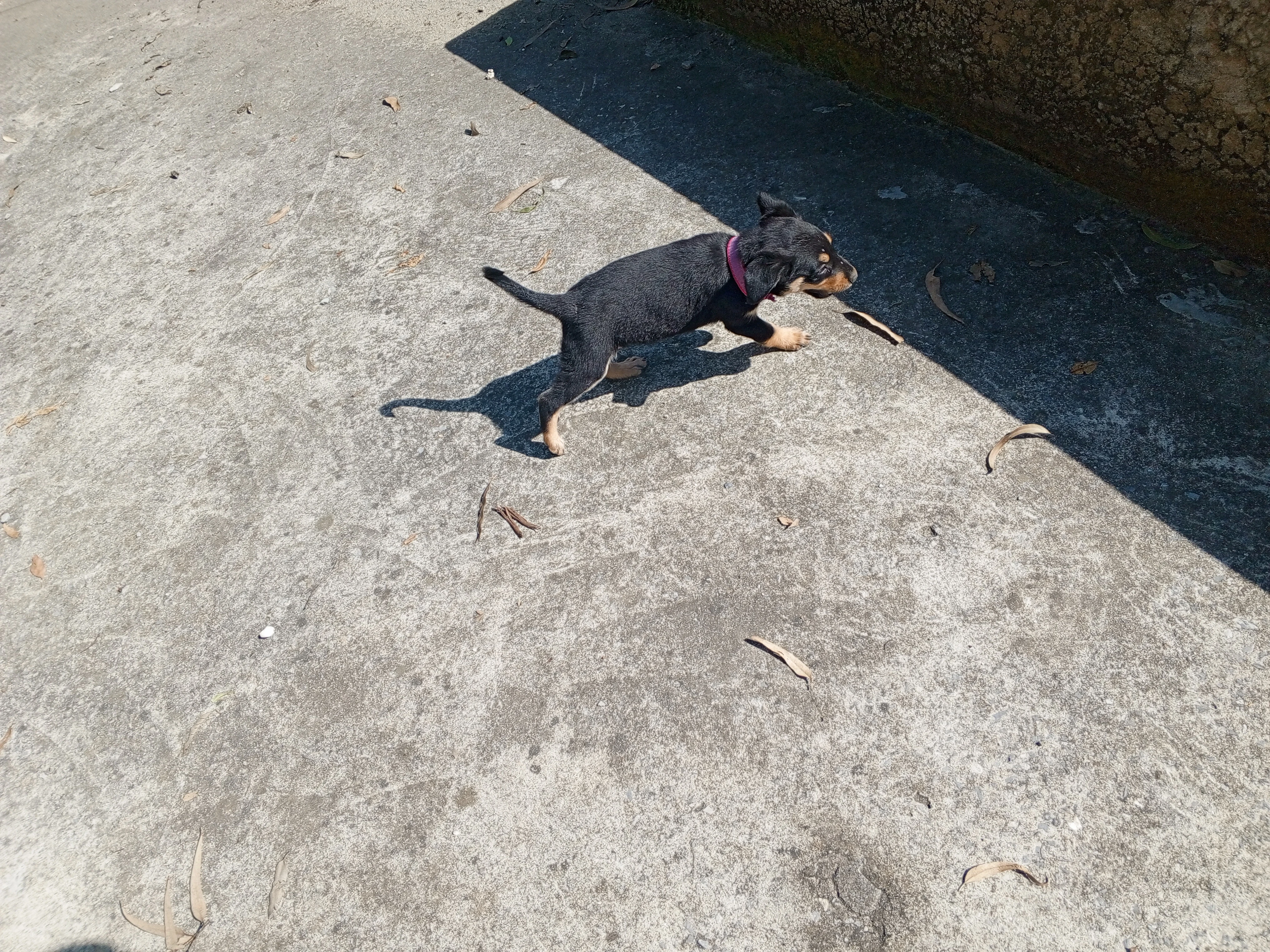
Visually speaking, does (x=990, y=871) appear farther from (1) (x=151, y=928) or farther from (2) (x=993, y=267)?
(2) (x=993, y=267)

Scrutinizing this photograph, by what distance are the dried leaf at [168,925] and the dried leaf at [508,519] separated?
5.82 feet

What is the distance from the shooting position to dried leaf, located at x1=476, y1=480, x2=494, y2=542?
3750mm

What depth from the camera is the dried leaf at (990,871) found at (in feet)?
8.46

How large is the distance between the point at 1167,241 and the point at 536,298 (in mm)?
3067

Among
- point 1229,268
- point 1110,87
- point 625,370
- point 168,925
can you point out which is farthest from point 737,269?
point 168,925

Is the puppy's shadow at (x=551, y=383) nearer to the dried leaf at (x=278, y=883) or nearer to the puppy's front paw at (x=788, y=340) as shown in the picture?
the puppy's front paw at (x=788, y=340)

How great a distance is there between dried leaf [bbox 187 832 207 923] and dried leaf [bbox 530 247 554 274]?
317cm

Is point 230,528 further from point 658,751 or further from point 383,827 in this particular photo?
point 658,751

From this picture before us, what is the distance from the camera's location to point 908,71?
5.02 metres

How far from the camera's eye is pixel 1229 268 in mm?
3945

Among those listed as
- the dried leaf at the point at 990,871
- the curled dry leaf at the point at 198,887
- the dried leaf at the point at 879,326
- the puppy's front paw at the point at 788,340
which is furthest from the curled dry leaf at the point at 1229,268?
the curled dry leaf at the point at 198,887

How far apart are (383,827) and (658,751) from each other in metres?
1.00

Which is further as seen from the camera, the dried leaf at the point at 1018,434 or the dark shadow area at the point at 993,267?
the dried leaf at the point at 1018,434

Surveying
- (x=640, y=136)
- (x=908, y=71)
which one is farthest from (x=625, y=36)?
(x=908, y=71)
